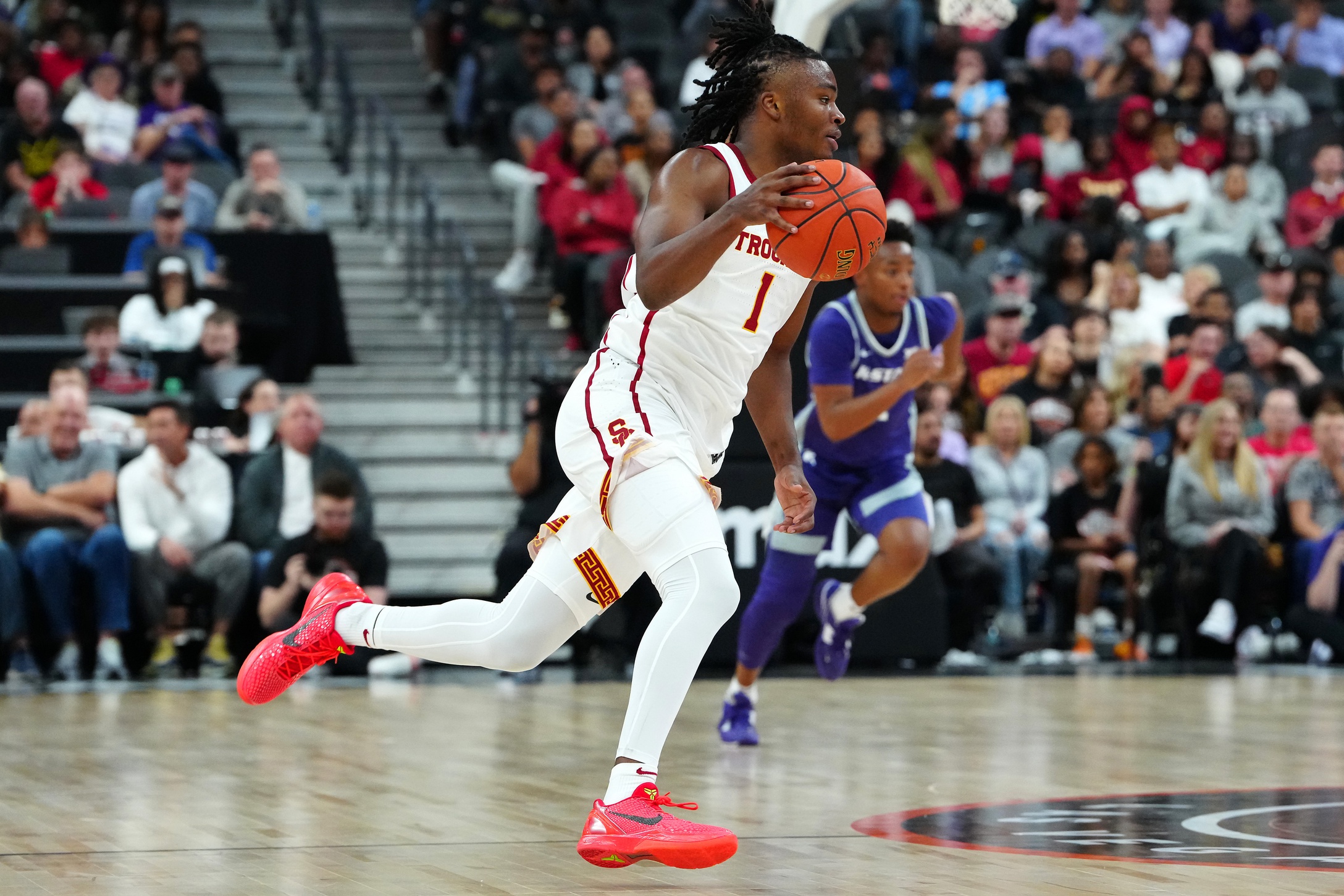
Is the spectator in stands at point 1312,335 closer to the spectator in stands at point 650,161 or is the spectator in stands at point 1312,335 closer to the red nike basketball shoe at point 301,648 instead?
the spectator in stands at point 650,161

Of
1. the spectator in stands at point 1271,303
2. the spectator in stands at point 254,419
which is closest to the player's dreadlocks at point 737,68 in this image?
the spectator in stands at point 254,419

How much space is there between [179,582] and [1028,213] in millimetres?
8100

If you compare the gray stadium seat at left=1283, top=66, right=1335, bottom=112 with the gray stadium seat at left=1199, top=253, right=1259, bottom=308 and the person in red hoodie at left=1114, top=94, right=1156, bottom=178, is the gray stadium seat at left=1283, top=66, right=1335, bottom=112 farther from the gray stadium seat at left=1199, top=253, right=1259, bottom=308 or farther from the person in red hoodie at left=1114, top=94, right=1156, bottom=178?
the gray stadium seat at left=1199, top=253, right=1259, bottom=308

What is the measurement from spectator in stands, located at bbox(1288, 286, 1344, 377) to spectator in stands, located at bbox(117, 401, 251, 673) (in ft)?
25.0

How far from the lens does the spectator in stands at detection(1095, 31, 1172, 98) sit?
17.0 meters

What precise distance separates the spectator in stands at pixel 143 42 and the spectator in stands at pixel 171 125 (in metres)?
0.42

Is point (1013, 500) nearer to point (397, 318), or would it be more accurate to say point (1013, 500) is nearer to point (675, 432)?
point (397, 318)

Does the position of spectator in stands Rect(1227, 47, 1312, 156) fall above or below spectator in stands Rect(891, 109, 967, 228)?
above

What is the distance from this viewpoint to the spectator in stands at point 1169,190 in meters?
16.0

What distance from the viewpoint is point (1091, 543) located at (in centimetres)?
1172

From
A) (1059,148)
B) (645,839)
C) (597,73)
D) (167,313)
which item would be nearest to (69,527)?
(167,313)

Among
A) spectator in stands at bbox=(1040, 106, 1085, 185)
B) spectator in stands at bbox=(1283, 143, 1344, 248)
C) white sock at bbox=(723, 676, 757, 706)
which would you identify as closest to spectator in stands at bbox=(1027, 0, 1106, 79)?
spectator in stands at bbox=(1040, 106, 1085, 185)

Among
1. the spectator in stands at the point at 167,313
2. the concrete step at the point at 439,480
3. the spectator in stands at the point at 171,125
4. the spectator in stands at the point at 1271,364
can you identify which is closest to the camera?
the spectator in stands at the point at 167,313

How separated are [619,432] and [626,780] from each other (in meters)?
0.81
